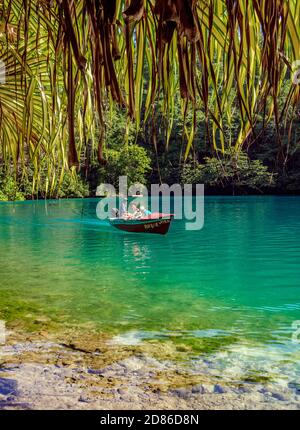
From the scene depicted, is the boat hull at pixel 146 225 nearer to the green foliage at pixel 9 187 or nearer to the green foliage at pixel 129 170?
the green foliage at pixel 9 187

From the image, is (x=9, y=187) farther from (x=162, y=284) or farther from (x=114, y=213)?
(x=162, y=284)

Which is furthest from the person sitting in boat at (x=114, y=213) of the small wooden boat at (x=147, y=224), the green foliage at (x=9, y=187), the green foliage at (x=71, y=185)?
the green foliage at (x=9, y=187)

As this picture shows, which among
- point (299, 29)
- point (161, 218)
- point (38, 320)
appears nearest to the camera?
point (299, 29)

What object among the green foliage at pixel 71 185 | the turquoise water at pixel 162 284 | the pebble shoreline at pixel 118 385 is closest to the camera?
the green foliage at pixel 71 185

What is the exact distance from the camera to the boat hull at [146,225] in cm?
2268

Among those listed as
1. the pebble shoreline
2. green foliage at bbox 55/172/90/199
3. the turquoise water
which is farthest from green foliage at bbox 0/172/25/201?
the pebble shoreline

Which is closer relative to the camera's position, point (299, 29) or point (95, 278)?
point (299, 29)

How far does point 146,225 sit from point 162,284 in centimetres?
1112

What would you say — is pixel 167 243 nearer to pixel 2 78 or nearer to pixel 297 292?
pixel 297 292

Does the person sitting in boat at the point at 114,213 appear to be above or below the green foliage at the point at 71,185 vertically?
below

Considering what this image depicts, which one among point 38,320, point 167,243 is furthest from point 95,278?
point 167,243

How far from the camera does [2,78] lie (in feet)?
6.38
